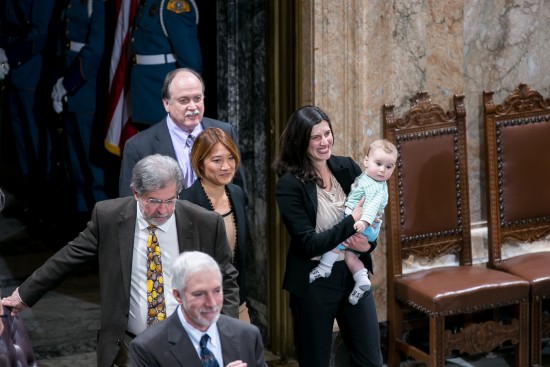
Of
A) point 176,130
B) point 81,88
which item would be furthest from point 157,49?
point 176,130

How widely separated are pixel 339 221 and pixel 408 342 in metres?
1.65

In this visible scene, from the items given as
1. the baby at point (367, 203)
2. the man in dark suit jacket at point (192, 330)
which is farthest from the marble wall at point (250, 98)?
the man in dark suit jacket at point (192, 330)

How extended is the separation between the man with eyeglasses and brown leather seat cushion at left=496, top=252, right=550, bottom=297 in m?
2.24

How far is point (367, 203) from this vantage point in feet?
17.0

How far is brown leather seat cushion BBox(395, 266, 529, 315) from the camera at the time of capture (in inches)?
235

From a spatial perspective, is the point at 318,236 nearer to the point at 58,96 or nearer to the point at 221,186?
the point at 221,186

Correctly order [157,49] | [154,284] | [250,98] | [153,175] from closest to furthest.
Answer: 1. [153,175]
2. [154,284]
3. [250,98]
4. [157,49]

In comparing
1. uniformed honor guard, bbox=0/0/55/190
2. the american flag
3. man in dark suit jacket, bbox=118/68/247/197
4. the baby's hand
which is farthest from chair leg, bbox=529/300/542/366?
uniformed honor guard, bbox=0/0/55/190

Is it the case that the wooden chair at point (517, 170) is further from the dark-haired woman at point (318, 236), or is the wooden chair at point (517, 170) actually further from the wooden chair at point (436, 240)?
the dark-haired woman at point (318, 236)

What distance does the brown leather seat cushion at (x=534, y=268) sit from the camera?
6.25 m

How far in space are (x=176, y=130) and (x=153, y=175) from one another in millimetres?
972

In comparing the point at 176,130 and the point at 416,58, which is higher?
the point at 416,58

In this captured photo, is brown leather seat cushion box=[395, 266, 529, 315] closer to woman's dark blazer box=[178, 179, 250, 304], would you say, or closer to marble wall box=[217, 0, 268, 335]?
marble wall box=[217, 0, 268, 335]

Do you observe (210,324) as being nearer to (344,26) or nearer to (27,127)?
(344,26)
